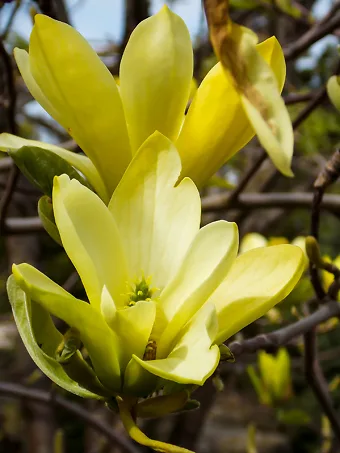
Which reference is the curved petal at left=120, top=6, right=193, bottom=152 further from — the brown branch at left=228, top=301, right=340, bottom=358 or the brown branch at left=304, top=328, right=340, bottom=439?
the brown branch at left=304, top=328, right=340, bottom=439

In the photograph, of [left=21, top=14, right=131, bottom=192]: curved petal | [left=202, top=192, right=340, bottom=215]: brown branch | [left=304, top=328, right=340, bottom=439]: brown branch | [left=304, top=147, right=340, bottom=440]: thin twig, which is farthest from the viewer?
[left=202, top=192, right=340, bottom=215]: brown branch

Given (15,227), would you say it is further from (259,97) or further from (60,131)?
(60,131)

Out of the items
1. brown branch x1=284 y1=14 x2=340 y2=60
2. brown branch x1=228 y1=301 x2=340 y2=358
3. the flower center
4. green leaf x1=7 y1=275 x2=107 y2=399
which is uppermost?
the flower center

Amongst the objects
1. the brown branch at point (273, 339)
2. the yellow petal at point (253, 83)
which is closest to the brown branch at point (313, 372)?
the brown branch at point (273, 339)

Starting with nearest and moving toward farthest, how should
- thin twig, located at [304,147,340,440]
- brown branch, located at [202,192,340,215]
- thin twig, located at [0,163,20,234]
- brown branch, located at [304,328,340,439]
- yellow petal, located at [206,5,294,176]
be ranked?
yellow petal, located at [206,5,294,176] → thin twig, located at [304,147,340,440] → brown branch, located at [304,328,340,439] → thin twig, located at [0,163,20,234] → brown branch, located at [202,192,340,215]

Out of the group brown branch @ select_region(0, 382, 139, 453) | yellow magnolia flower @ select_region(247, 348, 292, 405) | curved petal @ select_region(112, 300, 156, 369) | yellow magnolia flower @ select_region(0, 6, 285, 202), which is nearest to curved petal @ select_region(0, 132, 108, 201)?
yellow magnolia flower @ select_region(0, 6, 285, 202)

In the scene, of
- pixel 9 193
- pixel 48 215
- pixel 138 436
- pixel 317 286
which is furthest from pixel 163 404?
pixel 9 193
